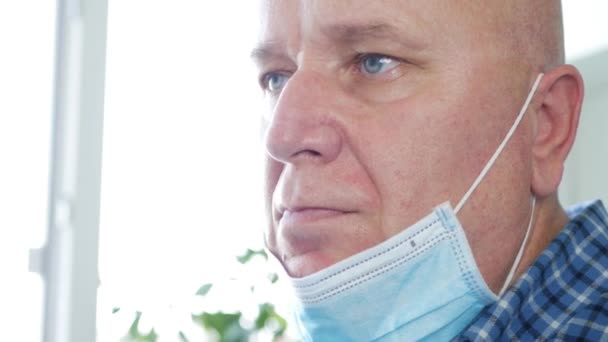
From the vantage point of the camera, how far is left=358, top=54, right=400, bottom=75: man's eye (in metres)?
0.95

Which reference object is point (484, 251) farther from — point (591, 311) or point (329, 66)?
point (329, 66)

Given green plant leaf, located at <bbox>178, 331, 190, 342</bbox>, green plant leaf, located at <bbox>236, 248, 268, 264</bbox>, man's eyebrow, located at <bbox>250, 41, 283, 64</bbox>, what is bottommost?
green plant leaf, located at <bbox>178, 331, 190, 342</bbox>

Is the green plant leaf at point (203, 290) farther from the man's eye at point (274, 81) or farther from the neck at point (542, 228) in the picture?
the neck at point (542, 228)

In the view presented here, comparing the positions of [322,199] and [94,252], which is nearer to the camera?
[322,199]

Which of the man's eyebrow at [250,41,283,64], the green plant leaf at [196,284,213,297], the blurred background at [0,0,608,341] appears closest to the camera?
the man's eyebrow at [250,41,283,64]

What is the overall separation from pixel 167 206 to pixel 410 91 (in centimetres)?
114

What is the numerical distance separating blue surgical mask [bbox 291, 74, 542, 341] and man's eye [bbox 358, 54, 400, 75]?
16 cm

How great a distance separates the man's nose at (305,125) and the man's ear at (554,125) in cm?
24

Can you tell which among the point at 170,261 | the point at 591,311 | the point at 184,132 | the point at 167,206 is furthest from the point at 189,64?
the point at 591,311

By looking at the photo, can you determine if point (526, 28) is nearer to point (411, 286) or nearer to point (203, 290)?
point (411, 286)

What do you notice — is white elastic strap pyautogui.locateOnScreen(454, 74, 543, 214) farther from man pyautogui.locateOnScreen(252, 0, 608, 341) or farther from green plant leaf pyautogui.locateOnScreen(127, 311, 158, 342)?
green plant leaf pyautogui.locateOnScreen(127, 311, 158, 342)

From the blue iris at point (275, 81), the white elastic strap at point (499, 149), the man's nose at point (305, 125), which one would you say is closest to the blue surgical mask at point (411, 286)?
the white elastic strap at point (499, 149)

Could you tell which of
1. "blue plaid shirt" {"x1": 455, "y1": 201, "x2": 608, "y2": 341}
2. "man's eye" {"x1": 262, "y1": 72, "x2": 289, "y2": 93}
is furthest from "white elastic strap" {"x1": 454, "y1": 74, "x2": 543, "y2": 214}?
"man's eye" {"x1": 262, "y1": 72, "x2": 289, "y2": 93}

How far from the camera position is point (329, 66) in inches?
38.0
